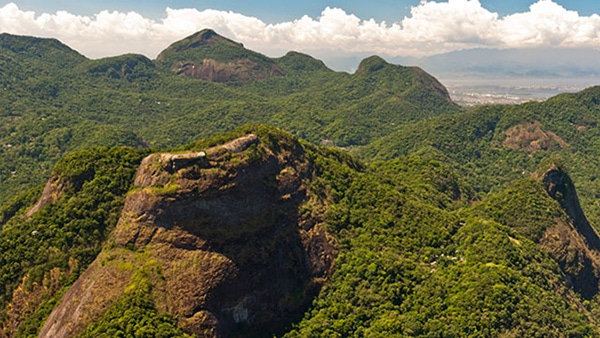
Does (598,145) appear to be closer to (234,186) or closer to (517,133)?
(517,133)

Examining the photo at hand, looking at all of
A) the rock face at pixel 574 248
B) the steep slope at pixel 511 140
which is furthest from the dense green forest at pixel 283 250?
the steep slope at pixel 511 140

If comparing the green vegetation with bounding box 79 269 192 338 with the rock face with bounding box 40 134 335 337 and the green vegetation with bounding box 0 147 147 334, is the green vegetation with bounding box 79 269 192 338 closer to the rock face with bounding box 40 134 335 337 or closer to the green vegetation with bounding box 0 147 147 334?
the rock face with bounding box 40 134 335 337

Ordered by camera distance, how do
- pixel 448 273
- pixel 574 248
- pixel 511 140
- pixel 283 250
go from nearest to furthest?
pixel 283 250
pixel 448 273
pixel 574 248
pixel 511 140

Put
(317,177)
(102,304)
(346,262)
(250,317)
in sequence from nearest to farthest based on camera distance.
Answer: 1. (102,304)
2. (250,317)
3. (346,262)
4. (317,177)

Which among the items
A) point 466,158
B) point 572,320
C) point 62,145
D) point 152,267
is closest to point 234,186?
point 152,267

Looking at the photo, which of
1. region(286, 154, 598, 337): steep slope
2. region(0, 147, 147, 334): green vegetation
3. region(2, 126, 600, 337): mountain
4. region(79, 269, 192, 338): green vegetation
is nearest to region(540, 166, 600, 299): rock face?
region(286, 154, 598, 337): steep slope

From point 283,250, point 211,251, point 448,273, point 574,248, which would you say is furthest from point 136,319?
point 574,248

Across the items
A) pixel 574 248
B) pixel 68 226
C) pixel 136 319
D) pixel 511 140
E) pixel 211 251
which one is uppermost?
pixel 68 226

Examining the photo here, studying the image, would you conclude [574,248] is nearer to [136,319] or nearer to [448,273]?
[448,273]
